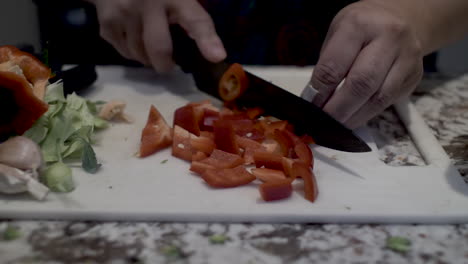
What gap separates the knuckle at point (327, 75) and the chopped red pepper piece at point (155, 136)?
42 centimetres

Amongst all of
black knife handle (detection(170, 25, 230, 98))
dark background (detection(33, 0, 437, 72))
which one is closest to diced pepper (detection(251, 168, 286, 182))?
black knife handle (detection(170, 25, 230, 98))

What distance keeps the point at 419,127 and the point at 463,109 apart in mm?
269

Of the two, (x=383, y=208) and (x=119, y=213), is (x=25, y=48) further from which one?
(x=383, y=208)

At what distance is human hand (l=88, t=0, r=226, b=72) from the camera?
1.70 meters

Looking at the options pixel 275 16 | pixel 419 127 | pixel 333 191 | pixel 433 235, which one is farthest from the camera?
pixel 275 16

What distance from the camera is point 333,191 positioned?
127 cm

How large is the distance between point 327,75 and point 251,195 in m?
0.39

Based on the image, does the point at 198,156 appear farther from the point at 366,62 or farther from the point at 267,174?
the point at 366,62

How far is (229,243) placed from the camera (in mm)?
1119

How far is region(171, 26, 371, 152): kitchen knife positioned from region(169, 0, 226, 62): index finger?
46 millimetres

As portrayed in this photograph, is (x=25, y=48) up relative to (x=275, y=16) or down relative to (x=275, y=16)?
down

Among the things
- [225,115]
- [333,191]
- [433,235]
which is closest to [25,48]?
[225,115]

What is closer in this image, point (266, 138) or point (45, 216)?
point (45, 216)

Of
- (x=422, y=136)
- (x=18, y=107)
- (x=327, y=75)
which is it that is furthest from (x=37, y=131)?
(x=422, y=136)
